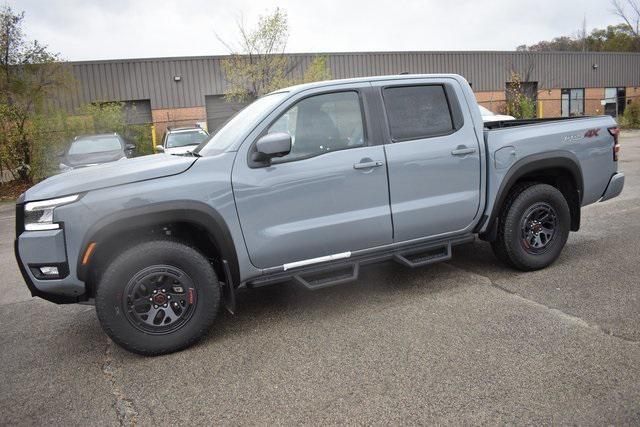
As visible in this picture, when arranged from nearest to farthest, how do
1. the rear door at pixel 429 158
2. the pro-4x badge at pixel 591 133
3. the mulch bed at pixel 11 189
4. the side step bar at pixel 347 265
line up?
the side step bar at pixel 347 265 → the rear door at pixel 429 158 → the pro-4x badge at pixel 591 133 → the mulch bed at pixel 11 189

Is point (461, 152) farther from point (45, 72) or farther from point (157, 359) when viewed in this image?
point (45, 72)

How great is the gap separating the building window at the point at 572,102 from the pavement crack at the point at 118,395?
40.2 meters

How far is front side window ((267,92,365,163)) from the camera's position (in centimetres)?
404

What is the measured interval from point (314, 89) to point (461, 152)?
4.63 ft

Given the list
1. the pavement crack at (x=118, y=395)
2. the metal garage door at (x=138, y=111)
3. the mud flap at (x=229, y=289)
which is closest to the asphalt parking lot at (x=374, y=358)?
the pavement crack at (x=118, y=395)

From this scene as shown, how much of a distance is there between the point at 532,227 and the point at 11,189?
652 inches

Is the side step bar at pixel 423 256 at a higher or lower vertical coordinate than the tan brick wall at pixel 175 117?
lower

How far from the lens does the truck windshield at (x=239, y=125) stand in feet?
13.3

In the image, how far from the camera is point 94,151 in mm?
13477

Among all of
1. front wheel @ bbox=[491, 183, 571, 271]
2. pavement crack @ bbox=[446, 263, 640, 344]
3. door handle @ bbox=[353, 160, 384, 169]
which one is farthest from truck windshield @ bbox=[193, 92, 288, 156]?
pavement crack @ bbox=[446, 263, 640, 344]

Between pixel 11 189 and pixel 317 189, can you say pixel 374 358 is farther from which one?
pixel 11 189

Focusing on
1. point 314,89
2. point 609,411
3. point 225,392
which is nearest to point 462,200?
point 314,89

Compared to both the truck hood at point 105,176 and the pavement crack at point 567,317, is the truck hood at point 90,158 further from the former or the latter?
the pavement crack at point 567,317

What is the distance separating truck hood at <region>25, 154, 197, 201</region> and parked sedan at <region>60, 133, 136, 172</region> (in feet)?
31.8
